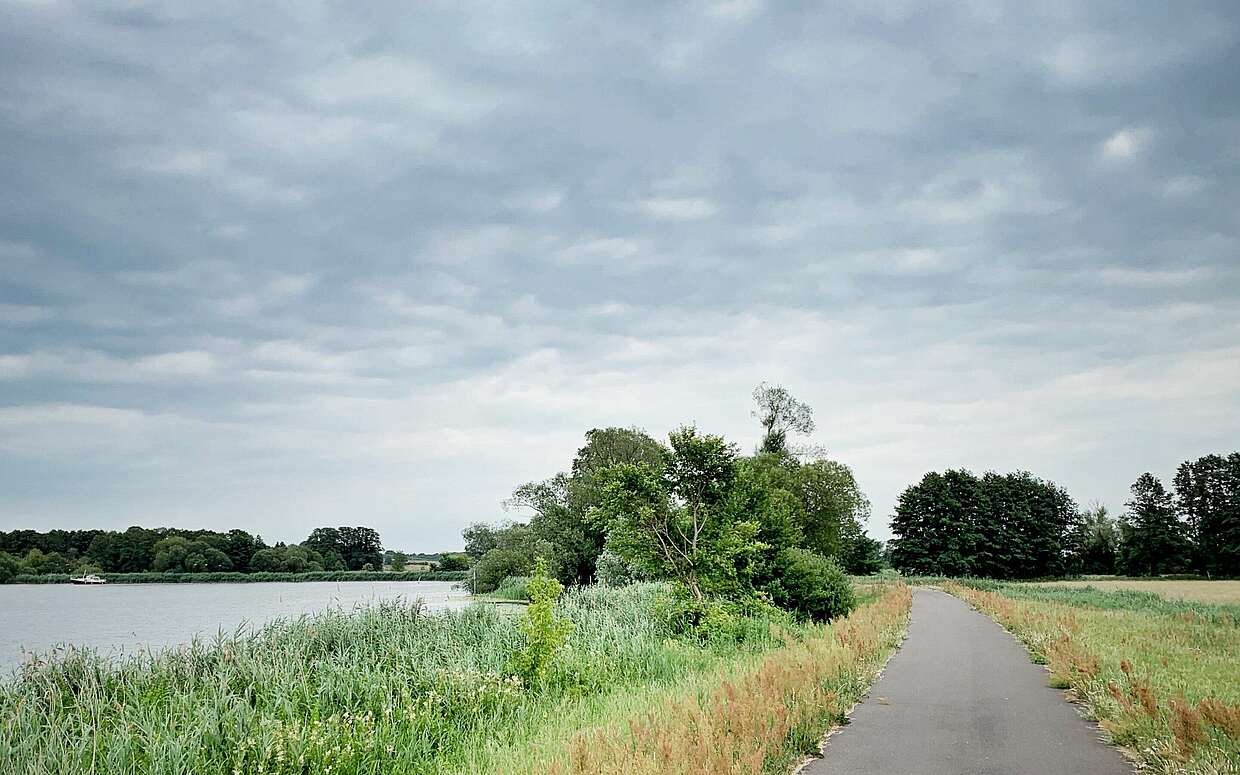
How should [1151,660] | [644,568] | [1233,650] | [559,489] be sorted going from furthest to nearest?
[559,489], [644,568], [1233,650], [1151,660]

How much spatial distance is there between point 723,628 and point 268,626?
403 inches

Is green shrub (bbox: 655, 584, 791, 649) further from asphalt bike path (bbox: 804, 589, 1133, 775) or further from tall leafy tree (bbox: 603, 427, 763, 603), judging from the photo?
asphalt bike path (bbox: 804, 589, 1133, 775)

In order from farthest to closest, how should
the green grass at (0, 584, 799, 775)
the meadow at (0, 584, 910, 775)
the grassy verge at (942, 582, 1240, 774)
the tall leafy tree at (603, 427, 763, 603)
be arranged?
the tall leafy tree at (603, 427, 763, 603), the green grass at (0, 584, 799, 775), the grassy verge at (942, 582, 1240, 774), the meadow at (0, 584, 910, 775)

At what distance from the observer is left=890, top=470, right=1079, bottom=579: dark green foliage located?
88812 millimetres

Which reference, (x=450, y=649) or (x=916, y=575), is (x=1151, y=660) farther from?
(x=916, y=575)

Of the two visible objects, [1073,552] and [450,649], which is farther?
[1073,552]

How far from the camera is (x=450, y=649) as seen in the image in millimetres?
12812

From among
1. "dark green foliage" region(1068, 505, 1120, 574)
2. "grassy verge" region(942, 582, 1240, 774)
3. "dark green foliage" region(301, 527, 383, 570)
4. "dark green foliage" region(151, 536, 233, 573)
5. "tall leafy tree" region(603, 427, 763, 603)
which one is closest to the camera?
"grassy verge" region(942, 582, 1240, 774)

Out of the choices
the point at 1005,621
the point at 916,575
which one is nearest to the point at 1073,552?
the point at 916,575

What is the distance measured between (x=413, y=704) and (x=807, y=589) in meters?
17.8

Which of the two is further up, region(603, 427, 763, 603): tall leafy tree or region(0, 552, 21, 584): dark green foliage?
region(603, 427, 763, 603): tall leafy tree

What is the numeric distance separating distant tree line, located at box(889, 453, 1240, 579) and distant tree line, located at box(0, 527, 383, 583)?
7474 centimetres

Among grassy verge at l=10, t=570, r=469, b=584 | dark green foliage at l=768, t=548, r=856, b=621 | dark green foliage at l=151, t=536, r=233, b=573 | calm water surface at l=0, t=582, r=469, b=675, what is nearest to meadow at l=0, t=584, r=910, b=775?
calm water surface at l=0, t=582, r=469, b=675

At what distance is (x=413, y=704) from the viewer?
31.9 ft
